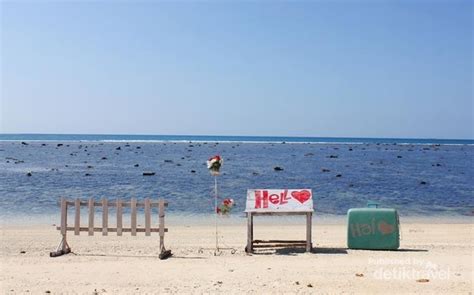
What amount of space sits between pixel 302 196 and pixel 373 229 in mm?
1937

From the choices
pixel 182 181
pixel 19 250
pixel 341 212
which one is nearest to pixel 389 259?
pixel 19 250

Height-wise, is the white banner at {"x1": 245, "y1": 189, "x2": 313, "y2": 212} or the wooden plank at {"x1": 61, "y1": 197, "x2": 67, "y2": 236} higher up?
the white banner at {"x1": 245, "y1": 189, "x2": 313, "y2": 212}

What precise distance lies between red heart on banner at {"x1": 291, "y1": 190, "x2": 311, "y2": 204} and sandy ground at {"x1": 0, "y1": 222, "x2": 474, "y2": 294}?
1282 millimetres

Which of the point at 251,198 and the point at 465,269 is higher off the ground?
the point at 251,198

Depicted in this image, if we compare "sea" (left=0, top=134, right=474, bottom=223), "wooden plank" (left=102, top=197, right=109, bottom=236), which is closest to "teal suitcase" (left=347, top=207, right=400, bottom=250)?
"wooden plank" (left=102, top=197, right=109, bottom=236)

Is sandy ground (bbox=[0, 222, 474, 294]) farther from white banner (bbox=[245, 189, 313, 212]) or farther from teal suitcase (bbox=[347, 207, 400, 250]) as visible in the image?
white banner (bbox=[245, 189, 313, 212])

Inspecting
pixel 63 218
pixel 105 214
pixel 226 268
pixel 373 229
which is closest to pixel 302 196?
pixel 373 229

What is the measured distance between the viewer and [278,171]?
50.1 meters

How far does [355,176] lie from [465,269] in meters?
35.0

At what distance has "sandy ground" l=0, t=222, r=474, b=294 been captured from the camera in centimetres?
966

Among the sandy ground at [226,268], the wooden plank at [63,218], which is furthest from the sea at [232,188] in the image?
the wooden plank at [63,218]

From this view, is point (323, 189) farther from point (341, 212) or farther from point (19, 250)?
point (19, 250)

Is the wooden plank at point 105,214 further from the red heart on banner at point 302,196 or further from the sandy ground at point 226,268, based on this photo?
the red heart on banner at point 302,196

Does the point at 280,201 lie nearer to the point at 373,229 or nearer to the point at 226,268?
the point at 373,229
